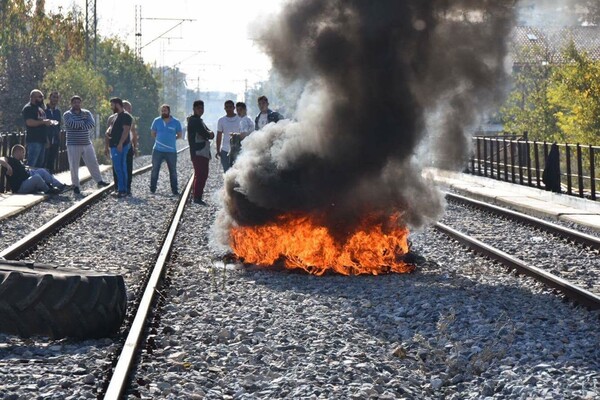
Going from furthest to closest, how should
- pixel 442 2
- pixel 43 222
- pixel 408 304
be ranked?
pixel 43 222 → pixel 442 2 → pixel 408 304

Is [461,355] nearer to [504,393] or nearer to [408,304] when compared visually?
[504,393]

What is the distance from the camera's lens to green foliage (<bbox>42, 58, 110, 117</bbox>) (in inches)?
1492

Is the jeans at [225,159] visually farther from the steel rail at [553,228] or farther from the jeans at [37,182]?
the steel rail at [553,228]

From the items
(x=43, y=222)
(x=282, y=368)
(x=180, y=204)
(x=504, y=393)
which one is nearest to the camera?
(x=504, y=393)

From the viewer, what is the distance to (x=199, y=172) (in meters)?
18.4

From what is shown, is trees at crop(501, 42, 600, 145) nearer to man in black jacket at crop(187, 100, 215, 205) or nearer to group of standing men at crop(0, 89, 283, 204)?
group of standing men at crop(0, 89, 283, 204)

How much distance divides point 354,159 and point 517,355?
4419 mm

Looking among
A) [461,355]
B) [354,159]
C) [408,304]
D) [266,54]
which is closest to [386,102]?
[354,159]

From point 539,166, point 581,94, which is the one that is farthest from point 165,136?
point 581,94

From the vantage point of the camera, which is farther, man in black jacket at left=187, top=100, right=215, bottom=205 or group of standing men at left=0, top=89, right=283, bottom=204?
group of standing men at left=0, top=89, right=283, bottom=204

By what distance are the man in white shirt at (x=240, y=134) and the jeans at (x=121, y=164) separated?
2.27 meters

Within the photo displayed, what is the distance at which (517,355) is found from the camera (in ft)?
22.1

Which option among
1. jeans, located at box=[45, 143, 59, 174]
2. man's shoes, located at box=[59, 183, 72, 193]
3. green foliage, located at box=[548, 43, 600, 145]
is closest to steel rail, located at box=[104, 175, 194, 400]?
man's shoes, located at box=[59, 183, 72, 193]

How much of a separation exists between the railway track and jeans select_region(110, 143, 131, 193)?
6.92m
